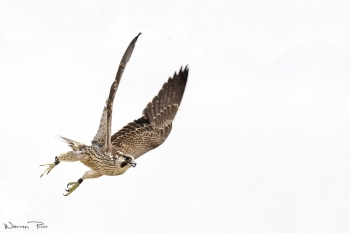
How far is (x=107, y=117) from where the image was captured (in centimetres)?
2097

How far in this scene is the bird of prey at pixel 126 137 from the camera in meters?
21.7

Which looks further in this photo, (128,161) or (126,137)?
(126,137)

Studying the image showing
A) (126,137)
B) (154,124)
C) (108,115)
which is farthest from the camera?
(154,124)

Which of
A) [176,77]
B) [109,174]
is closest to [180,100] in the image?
[176,77]

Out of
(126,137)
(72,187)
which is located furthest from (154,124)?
(72,187)

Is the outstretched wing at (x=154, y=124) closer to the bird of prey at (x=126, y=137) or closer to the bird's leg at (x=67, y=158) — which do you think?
the bird of prey at (x=126, y=137)

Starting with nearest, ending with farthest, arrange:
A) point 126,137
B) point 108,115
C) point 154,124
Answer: point 108,115 < point 126,137 < point 154,124

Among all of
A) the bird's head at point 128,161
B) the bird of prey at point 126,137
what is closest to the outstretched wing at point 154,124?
the bird of prey at point 126,137

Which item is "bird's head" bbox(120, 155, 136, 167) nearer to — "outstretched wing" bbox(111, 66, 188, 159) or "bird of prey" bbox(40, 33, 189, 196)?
"bird of prey" bbox(40, 33, 189, 196)

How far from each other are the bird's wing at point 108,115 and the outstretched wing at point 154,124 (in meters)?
2.24

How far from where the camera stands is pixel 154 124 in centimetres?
2616

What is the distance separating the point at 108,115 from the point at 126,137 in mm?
4155

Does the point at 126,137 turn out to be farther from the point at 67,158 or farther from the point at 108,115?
the point at 108,115

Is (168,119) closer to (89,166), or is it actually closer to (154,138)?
(154,138)
